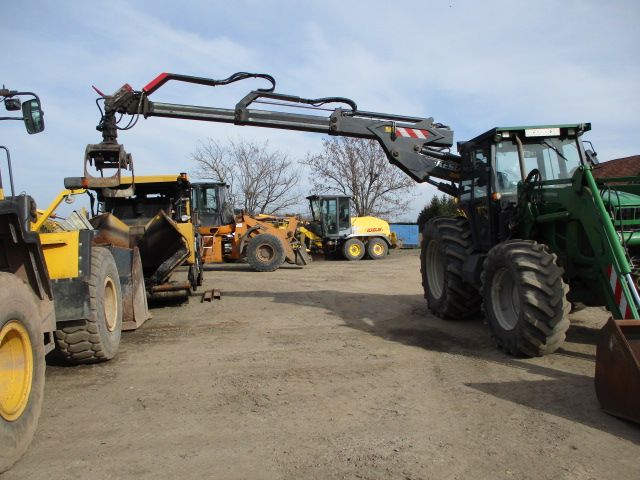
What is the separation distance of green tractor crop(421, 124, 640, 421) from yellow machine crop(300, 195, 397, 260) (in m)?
14.5

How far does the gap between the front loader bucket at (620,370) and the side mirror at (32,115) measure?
4604mm

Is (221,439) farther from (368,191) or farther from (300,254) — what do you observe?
(368,191)

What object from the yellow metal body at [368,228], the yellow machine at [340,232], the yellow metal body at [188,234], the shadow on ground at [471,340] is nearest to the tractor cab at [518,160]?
the shadow on ground at [471,340]

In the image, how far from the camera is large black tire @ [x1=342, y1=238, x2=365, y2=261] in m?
22.5

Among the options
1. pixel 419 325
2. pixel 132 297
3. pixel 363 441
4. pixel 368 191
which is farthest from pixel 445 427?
pixel 368 191

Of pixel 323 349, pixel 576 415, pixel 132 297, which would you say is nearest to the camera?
pixel 576 415

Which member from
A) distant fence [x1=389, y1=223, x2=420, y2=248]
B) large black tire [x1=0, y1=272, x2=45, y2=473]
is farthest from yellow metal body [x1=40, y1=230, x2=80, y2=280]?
distant fence [x1=389, y1=223, x2=420, y2=248]

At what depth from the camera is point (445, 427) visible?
12.1ft

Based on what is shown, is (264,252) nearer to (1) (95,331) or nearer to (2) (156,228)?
(2) (156,228)

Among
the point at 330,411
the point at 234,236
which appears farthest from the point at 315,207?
the point at 330,411

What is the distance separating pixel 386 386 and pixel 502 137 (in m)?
3.66

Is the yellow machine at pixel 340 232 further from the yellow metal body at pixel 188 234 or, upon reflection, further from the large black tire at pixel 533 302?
the large black tire at pixel 533 302

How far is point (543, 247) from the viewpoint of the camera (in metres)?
5.25

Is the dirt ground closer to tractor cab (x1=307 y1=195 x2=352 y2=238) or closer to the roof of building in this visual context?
the roof of building
